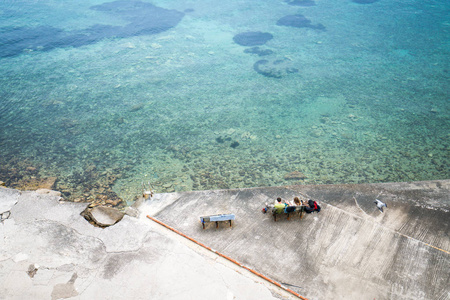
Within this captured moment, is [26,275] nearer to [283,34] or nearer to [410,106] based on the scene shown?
[410,106]

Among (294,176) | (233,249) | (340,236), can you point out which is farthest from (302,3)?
(233,249)

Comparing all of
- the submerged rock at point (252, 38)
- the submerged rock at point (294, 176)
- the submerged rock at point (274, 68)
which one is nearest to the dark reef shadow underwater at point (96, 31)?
the submerged rock at point (252, 38)

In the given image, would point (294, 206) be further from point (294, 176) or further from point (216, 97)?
point (216, 97)

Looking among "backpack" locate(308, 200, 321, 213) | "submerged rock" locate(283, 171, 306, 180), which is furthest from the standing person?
"submerged rock" locate(283, 171, 306, 180)

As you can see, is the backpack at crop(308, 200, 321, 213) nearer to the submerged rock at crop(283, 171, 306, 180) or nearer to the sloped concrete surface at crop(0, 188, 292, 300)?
the sloped concrete surface at crop(0, 188, 292, 300)

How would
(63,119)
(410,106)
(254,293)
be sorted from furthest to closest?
(410,106) → (63,119) → (254,293)

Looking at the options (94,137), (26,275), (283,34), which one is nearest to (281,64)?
(283,34)
